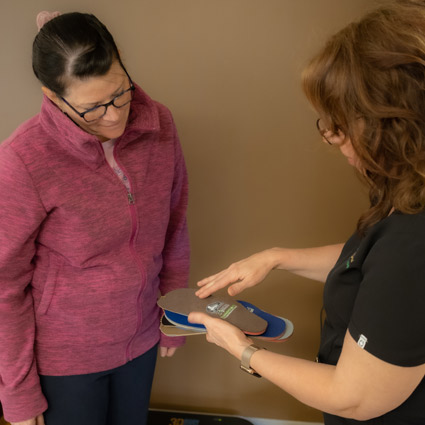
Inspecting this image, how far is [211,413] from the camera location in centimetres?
195

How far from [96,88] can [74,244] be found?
0.37m

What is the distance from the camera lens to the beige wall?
1.43 m

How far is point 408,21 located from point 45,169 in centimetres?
78

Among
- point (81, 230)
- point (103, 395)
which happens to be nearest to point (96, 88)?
point (81, 230)

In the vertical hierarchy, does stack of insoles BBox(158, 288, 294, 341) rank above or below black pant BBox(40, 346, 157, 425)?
above

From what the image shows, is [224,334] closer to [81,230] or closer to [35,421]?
[81,230]

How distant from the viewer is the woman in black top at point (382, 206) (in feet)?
2.23

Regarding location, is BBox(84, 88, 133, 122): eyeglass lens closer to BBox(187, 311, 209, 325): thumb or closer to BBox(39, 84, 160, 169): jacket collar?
BBox(39, 84, 160, 169): jacket collar

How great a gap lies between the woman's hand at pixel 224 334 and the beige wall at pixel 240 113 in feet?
2.21

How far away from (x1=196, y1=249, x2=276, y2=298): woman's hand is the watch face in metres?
0.95

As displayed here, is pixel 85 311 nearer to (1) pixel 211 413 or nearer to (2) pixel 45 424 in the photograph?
(2) pixel 45 424

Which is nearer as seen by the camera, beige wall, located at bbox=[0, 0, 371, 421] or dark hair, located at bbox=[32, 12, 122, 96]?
dark hair, located at bbox=[32, 12, 122, 96]

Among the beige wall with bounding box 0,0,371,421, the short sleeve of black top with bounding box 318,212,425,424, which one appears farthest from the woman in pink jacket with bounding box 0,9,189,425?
the short sleeve of black top with bounding box 318,212,425,424

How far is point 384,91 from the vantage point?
0.70m
